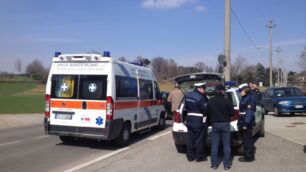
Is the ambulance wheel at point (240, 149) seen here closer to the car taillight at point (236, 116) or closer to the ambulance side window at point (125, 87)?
the car taillight at point (236, 116)

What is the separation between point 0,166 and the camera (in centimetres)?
848

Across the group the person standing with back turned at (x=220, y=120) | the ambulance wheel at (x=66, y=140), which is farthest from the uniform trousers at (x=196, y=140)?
the ambulance wheel at (x=66, y=140)

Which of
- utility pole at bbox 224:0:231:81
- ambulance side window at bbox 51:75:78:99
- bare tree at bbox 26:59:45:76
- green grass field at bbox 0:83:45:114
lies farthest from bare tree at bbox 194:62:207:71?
bare tree at bbox 26:59:45:76

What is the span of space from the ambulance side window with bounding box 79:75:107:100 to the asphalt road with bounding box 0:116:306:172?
1.48 metres

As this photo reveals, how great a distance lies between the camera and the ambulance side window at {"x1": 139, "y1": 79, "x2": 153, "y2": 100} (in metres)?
12.8

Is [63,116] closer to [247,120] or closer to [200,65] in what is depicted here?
[247,120]

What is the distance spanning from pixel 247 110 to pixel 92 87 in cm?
431

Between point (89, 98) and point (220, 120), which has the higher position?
point (89, 98)

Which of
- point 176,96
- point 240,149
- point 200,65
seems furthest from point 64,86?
point 200,65

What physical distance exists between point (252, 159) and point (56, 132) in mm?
5406

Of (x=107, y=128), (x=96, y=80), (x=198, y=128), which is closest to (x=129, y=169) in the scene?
(x=198, y=128)

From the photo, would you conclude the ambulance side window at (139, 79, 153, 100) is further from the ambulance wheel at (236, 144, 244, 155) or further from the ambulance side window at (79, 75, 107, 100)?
the ambulance wheel at (236, 144, 244, 155)

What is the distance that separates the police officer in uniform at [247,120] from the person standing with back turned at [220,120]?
0.62 m

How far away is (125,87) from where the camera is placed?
11.3 meters
